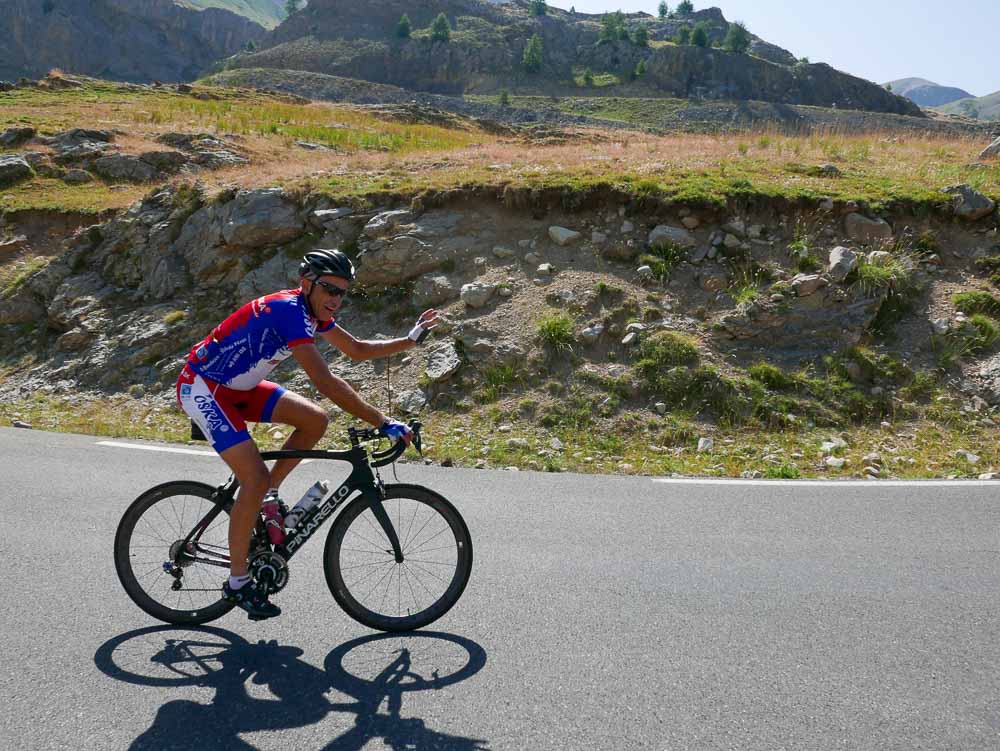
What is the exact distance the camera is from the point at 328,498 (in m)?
4.14

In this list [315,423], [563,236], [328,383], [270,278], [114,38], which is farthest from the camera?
[114,38]

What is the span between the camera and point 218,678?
364 centimetres

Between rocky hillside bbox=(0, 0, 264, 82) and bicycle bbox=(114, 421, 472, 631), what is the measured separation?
16399cm

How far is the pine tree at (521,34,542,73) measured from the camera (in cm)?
11938

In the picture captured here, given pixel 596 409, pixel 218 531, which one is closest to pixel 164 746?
pixel 218 531

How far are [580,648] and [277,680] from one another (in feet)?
5.15

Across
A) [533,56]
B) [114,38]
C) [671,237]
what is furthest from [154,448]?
[114,38]

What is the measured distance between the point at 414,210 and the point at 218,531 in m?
9.74

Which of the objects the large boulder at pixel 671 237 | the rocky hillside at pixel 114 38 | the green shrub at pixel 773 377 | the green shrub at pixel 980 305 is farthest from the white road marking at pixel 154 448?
the rocky hillside at pixel 114 38

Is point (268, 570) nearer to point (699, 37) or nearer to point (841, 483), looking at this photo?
point (841, 483)

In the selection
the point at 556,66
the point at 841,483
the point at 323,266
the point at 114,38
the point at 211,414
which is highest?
the point at 114,38

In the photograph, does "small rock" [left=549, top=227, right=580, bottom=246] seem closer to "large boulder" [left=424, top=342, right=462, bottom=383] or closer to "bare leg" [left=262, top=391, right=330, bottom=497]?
"large boulder" [left=424, top=342, right=462, bottom=383]

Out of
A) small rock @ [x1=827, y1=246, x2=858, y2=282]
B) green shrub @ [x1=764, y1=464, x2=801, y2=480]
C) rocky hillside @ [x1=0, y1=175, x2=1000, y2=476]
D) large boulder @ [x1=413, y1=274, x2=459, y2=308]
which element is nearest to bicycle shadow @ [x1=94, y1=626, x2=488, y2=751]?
green shrub @ [x1=764, y1=464, x2=801, y2=480]

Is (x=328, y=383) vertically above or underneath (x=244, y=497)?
above
